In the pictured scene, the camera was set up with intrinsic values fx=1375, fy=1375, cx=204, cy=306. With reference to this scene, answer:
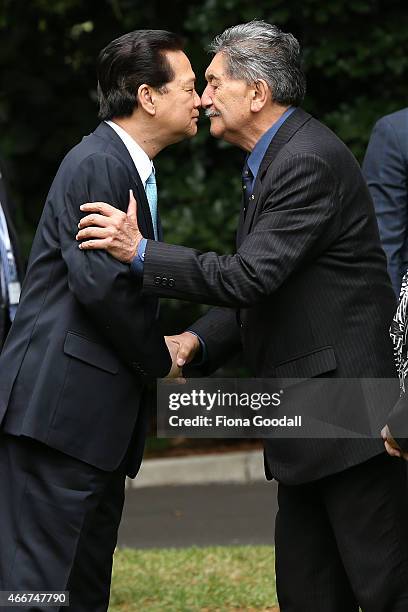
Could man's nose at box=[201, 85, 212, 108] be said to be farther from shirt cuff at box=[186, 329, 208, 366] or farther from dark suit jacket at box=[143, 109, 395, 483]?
shirt cuff at box=[186, 329, 208, 366]

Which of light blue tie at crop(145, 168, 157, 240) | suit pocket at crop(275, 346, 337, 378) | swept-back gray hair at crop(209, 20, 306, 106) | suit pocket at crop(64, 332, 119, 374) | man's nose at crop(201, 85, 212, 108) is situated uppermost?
swept-back gray hair at crop(209, 20, 306, 106)

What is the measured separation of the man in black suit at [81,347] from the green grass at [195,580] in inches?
62.4

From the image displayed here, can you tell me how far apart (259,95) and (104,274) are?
2.47ft

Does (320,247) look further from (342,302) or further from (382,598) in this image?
(382,598)

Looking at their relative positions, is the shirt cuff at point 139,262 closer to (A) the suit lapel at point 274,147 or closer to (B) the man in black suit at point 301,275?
(B) the man in black suit at point 301,275

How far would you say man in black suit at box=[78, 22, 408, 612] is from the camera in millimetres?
3918

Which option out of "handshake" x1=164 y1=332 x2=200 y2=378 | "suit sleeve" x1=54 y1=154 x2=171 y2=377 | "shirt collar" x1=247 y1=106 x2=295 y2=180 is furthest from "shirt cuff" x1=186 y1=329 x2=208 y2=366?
"shirt collar" x1=247 y1=106 x2=295 y2=180

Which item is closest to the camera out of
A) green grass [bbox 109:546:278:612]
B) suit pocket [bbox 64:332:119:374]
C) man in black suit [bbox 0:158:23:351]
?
suit pocket [bbox 64:332:119:374]

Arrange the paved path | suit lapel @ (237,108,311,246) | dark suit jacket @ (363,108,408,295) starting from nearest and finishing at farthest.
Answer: suit lapel @ (237,108,311,246) < dark suit jacket @ (363,108,408,295) < the paved path

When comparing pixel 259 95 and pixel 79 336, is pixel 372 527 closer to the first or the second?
pixel 79 336

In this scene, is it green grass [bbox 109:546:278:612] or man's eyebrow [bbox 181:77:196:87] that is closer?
man's eyebrow [bbox 181:77:196:87]

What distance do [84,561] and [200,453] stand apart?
5235mm

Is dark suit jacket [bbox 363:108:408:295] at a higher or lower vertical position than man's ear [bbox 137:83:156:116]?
lower

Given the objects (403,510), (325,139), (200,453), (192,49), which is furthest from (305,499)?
(200,453)
